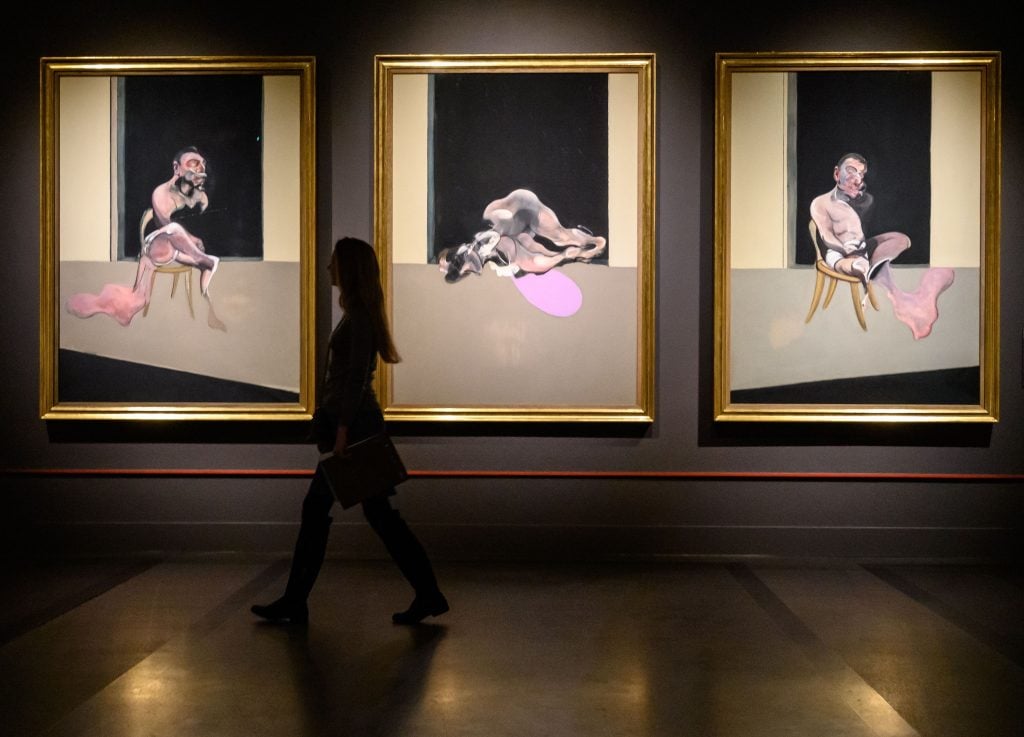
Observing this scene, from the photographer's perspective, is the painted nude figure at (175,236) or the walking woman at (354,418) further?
the painted nude figure at (175,236)

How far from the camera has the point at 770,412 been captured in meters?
5.18

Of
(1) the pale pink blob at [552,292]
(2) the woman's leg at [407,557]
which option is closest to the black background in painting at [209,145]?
(1) the pale pink blob at [552,292]

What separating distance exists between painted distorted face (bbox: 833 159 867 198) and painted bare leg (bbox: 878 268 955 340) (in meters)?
0.45

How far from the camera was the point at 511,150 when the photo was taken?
204 inches

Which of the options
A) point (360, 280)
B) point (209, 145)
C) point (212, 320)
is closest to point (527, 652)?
point (360, 280)

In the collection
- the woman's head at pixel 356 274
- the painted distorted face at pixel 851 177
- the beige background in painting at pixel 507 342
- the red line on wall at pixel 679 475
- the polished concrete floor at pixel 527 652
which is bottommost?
the polished concrete floor at pixel 527 652

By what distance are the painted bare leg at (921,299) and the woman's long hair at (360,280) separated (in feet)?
Answer: 9.09

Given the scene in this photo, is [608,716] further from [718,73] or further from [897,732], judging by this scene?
[718,73]

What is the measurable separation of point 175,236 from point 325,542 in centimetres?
217

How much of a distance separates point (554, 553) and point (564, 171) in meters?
2.03

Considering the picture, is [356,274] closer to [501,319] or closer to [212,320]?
[501,319]

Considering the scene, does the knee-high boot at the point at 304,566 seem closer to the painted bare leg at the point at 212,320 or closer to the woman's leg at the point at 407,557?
the woman's leg at the point at 407,557

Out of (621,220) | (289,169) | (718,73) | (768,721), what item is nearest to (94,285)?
(289,169)

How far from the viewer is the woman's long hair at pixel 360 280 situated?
3883 millimetres
